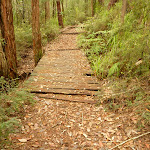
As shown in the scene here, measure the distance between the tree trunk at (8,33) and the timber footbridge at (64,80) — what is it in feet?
3.37

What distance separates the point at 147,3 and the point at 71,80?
2.99 meters

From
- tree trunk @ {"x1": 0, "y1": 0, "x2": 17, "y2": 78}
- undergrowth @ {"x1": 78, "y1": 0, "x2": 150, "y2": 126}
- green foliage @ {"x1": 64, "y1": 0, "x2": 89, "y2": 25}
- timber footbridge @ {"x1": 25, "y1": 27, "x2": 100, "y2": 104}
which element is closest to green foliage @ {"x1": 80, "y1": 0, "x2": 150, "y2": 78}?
undergrowth @ {"x1": 78, "y1": 0, "x2": 150, "y2": 126}

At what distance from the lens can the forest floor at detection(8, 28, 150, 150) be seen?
2.39m

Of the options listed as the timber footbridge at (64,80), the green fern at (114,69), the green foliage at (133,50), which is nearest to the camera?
A: the green foliage at (133,50)

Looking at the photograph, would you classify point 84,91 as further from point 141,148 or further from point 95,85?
point 141,148

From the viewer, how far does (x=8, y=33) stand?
5211 millimetres

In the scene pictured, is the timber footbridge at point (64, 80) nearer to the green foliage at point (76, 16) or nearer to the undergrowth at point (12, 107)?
the undergrowth at point (12, 107)

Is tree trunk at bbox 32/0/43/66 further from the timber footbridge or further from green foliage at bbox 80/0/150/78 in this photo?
green foliage at bbox 80/0/150/78

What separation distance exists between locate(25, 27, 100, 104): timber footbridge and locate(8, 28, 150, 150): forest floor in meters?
0.11

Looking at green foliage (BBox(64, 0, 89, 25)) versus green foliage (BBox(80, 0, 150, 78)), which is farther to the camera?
green foliage (BBox(64, 0, 89, 25))

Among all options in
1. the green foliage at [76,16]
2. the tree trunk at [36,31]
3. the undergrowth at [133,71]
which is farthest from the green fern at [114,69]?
→ the green foliage at [76,16]

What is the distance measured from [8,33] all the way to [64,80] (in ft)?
8.94

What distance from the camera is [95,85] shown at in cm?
432

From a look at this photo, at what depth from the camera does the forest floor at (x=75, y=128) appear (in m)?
2.39
